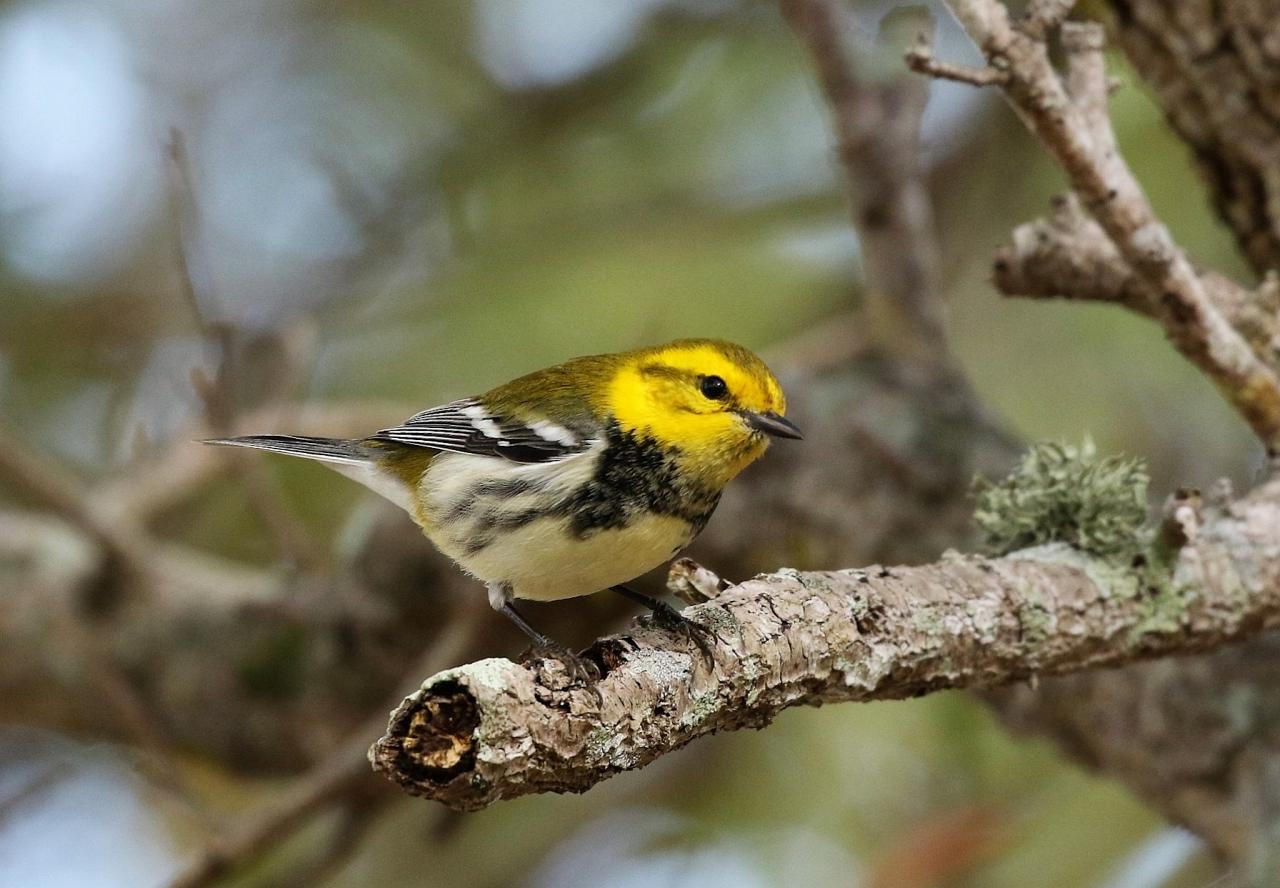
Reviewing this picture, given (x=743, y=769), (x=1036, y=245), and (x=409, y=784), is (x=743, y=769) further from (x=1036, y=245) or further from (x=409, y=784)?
(x=409, y=784)

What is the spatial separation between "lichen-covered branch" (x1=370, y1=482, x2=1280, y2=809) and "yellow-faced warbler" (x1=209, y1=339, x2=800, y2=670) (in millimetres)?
566

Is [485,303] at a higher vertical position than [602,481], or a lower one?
higher

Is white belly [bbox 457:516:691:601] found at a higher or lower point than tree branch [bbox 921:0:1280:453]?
lower

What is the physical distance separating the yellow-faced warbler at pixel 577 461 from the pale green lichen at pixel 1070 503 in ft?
1.63

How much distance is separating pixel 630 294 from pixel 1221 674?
9.47 ft

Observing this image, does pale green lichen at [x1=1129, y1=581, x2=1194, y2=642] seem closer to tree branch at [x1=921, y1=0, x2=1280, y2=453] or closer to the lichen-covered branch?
the lichen-covered branch

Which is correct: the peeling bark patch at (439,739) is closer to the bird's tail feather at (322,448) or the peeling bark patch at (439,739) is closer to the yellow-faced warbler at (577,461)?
the yellow-faced warbler at (577,461)

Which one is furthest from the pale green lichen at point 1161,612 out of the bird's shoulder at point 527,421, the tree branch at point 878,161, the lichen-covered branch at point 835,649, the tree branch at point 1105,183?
the tree branch at point 878,161

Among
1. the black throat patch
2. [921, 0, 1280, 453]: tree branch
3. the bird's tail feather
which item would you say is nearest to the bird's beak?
the black throat patch

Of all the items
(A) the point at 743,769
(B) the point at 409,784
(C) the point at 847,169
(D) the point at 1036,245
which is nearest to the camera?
(B) the point at 409,784

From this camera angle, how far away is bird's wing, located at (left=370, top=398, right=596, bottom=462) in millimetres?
2876

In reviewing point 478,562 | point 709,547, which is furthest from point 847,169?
point 478,562

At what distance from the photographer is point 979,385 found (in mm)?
5801

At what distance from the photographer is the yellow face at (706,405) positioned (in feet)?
9.29
